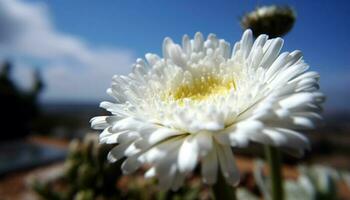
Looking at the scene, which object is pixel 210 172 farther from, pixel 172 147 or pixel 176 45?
pixel 176 45

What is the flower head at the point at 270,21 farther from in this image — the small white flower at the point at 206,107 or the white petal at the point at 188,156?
the white petal at the point at 188,156

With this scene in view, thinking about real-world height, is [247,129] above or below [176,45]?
below

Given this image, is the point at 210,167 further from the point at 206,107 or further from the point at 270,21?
the point at 270,21

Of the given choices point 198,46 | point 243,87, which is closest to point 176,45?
point 198,46

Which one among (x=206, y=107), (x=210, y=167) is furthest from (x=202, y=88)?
(x=210, y=167)

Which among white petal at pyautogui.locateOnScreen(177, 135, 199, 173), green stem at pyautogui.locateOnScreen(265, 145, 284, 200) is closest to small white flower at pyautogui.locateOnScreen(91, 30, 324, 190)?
white petal at pyautogui.locateOnScreen(177, 135, 199, 173)

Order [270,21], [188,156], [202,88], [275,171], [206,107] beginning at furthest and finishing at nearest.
Answer: [270,21]
[275,171]
[202,88]
[206,107]
[188,156]

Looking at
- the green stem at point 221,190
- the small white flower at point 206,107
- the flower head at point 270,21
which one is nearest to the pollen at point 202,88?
the small white flower at point 206,107
